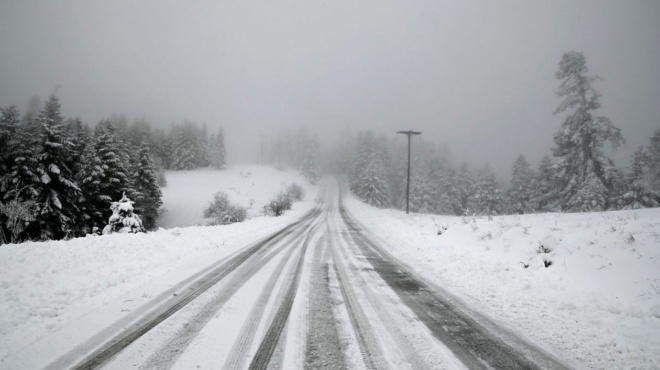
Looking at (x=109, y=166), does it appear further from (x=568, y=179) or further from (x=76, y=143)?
Answer: (x=568, y=179)

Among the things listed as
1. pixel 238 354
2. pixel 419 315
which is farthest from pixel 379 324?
pixel 238 354

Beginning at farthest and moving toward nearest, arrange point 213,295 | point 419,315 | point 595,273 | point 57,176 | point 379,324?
point 57,176
point 595,273
point 213,295
point 419,315
point 379,324

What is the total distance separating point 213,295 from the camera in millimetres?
5391

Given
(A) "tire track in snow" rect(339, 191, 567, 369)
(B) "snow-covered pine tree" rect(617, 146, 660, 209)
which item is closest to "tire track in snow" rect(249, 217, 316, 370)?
(A) "tire track in snow" rect(339, 191, 567, 369)

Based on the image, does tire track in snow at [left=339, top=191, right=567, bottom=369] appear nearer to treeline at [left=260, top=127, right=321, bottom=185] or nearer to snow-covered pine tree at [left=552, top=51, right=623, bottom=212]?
snow-covered pine tree at [left=552, top=51, right=623, bottom=212]

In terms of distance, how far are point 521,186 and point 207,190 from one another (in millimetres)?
51287

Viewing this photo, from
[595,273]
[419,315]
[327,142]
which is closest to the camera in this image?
[419,315]

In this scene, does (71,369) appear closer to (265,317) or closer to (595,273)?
(265,317)

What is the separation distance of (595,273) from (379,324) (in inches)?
201

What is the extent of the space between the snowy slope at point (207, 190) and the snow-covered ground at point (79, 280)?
29.8 metres

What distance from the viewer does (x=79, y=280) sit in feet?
19.1

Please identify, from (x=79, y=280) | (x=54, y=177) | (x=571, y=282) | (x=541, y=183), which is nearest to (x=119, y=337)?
(x=79, y=280)

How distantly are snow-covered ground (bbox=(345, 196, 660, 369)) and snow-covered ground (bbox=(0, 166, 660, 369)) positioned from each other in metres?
0.02

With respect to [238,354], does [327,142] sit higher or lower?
higher
